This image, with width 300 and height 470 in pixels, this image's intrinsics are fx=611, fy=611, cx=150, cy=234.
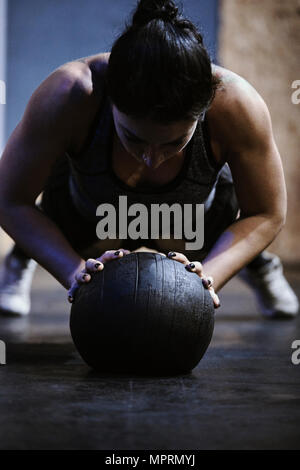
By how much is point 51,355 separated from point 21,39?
4.60 meters

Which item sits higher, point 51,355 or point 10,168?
point 10,168

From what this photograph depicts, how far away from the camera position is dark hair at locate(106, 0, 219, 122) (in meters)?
1.25

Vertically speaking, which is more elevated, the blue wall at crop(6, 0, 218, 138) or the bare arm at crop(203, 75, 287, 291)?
the blue wall at crop(6, 0, 218, 138)

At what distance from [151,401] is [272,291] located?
1.40 m

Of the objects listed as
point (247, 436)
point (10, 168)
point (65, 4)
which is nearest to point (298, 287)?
point (10, 168)

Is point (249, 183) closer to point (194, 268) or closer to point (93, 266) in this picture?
point (194, 268)

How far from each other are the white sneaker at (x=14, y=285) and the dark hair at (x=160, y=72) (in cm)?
129

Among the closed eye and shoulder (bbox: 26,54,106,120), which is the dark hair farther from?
shoulder (bbox: 26,54,106,120)

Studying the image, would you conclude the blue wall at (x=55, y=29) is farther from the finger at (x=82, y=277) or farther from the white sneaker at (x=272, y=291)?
the finger at (x=82, y=277)

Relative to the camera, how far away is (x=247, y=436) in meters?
1.02

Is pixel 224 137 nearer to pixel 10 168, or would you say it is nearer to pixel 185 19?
pixel 185 19

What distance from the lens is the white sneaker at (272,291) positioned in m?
2.51

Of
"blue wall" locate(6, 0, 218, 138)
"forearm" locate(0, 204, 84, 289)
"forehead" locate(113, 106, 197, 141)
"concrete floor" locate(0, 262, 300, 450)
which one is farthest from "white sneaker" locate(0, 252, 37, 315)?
"blue wall" locate(6, 0, 218, 138)

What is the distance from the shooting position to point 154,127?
1322 millimetres
